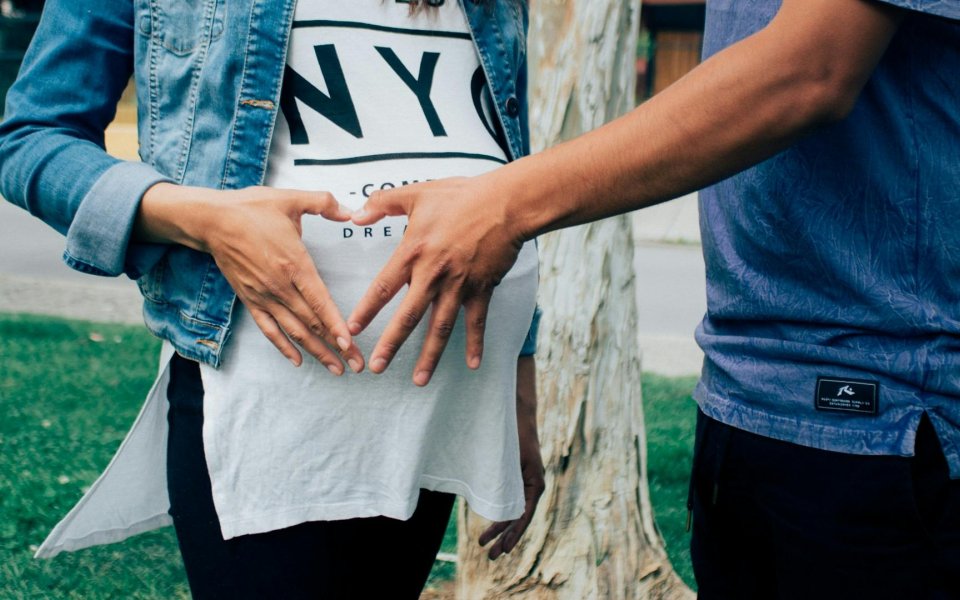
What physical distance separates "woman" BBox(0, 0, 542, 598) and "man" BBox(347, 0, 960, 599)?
10 cm

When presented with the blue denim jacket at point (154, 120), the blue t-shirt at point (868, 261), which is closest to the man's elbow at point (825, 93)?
the blue t-shirt at point (868, 261)

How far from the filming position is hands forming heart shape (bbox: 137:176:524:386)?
1.34 m

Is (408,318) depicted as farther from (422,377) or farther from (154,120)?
(154,120)

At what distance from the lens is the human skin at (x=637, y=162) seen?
47.8 inches

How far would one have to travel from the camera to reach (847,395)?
143 centimetres

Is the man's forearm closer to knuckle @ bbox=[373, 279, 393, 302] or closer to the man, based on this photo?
the man

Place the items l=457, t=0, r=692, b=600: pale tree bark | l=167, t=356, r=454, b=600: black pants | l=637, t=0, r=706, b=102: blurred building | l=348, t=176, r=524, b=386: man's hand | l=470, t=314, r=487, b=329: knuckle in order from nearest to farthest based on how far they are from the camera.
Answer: l=348, t=176, r=524, b=386: man's hand → l=470, t=314, r=487, b=329: knuckle → l=167, t=356, r=454, b=600: black pants → l=457, t=0, r=692, b=600: pale tree bark → l=637, t=0, r=706, b=102: blurred building

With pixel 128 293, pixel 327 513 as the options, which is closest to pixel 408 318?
pixel 327 513

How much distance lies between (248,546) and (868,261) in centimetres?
94

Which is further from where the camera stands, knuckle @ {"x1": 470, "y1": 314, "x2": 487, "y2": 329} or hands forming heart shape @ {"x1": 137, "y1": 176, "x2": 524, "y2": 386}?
knuckle @ {"x1": 470, "y1": 314, "x2": 487, "y2": 329}

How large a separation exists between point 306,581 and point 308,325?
40 centimetres

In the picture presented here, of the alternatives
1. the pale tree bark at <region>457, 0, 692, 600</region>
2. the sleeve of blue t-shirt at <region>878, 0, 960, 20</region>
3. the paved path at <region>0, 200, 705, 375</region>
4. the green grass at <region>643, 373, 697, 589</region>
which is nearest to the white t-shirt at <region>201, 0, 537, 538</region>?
the sleeve of blue t-shirt at <region>878, 0, 960, 20</region>

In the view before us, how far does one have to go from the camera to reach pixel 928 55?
A: 1344mm

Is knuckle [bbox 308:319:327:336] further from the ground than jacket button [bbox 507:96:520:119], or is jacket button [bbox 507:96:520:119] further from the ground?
jacket button [bbox 507:96:520:119]
